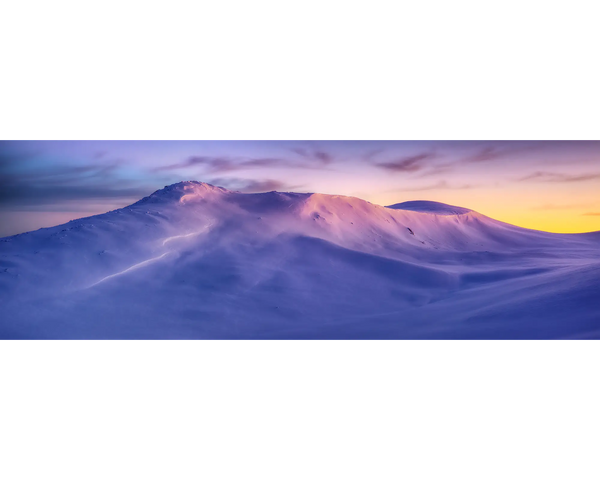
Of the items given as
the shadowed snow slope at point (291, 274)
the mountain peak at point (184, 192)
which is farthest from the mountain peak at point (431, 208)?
the mountain peak at point (184, 192)

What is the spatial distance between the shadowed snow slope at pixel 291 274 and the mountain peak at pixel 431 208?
0.01 meters

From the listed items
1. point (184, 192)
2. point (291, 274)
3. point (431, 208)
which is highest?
point (184, 192)

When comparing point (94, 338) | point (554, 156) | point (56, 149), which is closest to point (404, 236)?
point (554, 156)

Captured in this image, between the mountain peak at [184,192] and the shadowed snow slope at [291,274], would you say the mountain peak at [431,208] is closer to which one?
the shadowed snow slope at [291,274]

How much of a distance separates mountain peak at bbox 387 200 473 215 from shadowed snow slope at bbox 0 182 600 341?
0.03 ft

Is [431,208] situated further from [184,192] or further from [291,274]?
[184,192]

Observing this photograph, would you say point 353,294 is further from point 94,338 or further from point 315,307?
point 94,338

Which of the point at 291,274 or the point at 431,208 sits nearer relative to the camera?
the point at 291,274

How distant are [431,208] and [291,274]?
1.34 meters

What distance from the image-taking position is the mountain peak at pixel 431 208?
3.56 metres

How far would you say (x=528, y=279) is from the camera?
348cm

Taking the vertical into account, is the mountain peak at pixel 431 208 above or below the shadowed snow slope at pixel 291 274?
above

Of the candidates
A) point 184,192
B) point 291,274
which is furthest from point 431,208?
point 184,192

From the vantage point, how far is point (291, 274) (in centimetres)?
348
